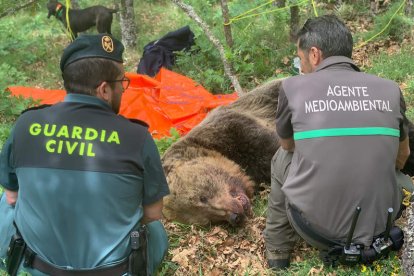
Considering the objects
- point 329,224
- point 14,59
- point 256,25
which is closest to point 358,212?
point 329,224

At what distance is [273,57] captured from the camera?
7.21m

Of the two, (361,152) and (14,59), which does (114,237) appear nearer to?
(361,152)

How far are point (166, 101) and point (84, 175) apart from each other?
4.00 m

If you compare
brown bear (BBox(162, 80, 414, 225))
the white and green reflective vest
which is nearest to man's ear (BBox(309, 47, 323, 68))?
the white and green reflective vest

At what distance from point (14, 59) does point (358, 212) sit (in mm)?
8802

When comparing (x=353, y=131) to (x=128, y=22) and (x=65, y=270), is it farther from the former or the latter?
(x=128, y=22)

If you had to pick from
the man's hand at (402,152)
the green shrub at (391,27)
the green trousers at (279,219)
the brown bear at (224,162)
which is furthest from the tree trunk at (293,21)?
the man's hand at (402,152)

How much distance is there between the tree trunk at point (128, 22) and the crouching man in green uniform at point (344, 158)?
22.8 feet

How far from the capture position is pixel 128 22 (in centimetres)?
939

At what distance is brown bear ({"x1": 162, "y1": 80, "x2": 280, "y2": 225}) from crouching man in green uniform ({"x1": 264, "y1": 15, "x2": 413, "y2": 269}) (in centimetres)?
113

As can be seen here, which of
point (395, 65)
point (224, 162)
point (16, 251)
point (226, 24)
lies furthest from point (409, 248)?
point (226, 24)

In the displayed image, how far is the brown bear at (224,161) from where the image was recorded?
4.12 meters

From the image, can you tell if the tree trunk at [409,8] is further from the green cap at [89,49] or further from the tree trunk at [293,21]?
the green cap at [89,49]

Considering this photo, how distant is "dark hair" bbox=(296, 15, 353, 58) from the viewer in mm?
3170
